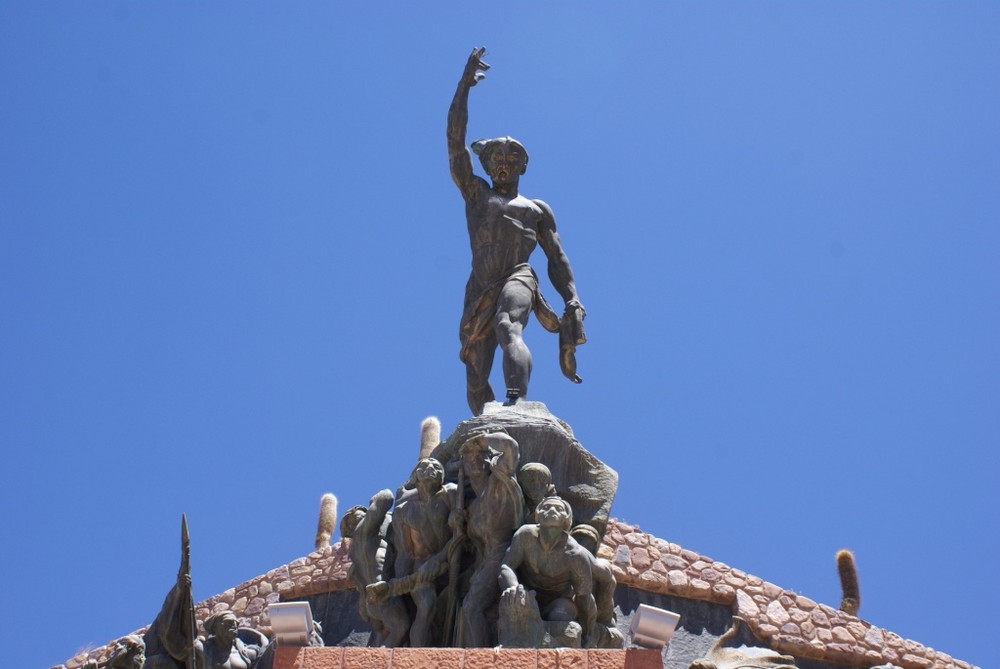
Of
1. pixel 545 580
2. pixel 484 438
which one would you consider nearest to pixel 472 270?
pixel 484 438

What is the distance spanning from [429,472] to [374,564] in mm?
586

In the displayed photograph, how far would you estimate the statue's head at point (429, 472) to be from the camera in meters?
7.36

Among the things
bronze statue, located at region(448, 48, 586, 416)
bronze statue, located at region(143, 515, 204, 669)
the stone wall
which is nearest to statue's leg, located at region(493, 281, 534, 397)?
bronze statue, located at region(448, 48, 586, 416)

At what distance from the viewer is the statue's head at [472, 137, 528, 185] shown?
930cm

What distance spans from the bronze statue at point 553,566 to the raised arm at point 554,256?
A: 2756 millimetres

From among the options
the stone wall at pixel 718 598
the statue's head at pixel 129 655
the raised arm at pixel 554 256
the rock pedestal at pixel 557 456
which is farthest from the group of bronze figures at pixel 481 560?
the stone wall at pixel 718 598

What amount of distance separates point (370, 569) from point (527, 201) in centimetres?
304

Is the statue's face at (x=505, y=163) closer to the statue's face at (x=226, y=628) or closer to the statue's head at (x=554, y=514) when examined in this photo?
the statue's head at (x=554, y=514)

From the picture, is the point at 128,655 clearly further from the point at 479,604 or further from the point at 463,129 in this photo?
the point at 463,129

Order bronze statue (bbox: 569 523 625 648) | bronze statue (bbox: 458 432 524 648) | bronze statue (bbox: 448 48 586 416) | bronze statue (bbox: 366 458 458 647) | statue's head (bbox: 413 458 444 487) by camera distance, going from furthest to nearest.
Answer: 1. bronze statue (bbox: 448 48 586 416)
2. statue's head (bbox: 413 458 444 487)
3. bronze statue (bbox: 366 458 458 647)
4. bronze statue (bbox: 569 523 625 648)
5. bronze statue (bbox: 458 432 524 648)

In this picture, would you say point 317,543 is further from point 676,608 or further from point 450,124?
point 450,124

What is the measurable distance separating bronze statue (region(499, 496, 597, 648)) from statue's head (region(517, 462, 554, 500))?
1.23 ft

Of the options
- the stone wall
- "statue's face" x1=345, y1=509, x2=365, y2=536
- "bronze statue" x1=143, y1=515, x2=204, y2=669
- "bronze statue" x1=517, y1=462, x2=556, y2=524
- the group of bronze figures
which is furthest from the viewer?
the stone wall

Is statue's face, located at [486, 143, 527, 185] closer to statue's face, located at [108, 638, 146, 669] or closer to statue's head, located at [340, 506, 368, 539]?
statue's head, located at [340, 506, 368, 539]
